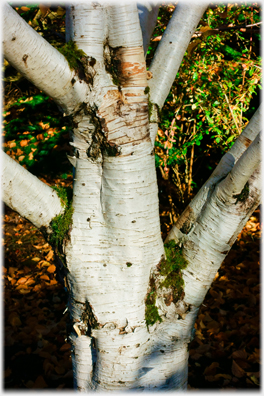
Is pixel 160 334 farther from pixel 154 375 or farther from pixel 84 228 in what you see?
pixel 84 228

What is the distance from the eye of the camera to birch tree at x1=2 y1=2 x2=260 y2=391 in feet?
4.33

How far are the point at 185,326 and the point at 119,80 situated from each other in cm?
130

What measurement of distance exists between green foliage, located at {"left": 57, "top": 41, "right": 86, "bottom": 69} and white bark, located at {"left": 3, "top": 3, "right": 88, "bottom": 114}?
0.04m

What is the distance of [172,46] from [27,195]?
3.81ft

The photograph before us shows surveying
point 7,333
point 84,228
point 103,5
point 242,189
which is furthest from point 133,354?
point 7,333

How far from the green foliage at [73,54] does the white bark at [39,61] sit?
0.04 metres

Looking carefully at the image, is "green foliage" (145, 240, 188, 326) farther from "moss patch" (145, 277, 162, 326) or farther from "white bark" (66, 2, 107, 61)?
"white bark" (66, 2, 107, 61)

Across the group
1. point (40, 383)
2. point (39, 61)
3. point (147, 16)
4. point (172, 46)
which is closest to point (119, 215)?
point (39, 61)

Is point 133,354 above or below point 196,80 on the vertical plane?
below

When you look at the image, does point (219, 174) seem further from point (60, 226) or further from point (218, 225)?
point (60, 226)

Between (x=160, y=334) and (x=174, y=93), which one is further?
(x=174, y=93)

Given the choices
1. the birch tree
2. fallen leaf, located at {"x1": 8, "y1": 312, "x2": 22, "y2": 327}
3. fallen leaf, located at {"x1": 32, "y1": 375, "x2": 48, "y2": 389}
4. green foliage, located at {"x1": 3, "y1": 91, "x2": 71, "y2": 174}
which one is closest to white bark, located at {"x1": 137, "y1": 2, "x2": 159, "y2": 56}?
the birch tree

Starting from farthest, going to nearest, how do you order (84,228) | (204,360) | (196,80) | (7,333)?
1. (196,80)
2. (7,333)
3. (204,360)
4. (84,228)

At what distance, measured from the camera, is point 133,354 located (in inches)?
58.1
